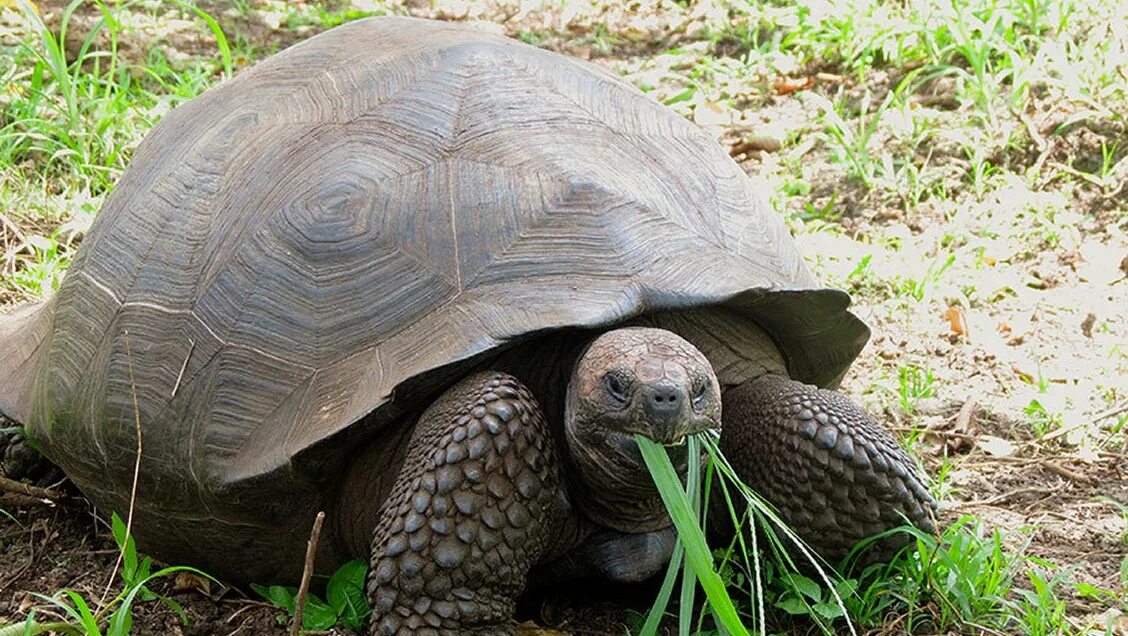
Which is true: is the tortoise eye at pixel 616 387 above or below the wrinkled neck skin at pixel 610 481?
above

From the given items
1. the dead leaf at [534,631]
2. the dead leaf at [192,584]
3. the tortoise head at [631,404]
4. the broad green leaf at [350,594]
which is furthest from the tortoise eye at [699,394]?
the dead leaf at [192,584]

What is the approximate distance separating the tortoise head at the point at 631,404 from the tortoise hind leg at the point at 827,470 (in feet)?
1.08

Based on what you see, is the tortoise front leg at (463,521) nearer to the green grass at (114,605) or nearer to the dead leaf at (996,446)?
the green grass at (114,605)

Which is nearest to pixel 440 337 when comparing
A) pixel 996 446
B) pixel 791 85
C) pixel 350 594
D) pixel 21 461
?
pixel 350 594

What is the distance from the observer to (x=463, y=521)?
266cm

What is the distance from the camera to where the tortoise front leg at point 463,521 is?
105 inches

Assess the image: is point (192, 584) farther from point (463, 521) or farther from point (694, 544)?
point (694, 544)

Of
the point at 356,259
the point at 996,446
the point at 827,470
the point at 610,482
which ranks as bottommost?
the point at 996,446

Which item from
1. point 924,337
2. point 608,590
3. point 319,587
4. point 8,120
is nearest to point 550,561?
point 608,590

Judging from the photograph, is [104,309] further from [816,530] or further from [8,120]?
[8,120]

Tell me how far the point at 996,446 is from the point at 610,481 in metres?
1.65

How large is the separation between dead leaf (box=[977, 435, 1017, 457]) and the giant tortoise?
70cm

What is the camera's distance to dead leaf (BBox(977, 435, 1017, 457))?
3.91m

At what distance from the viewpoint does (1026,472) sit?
12.5ft
